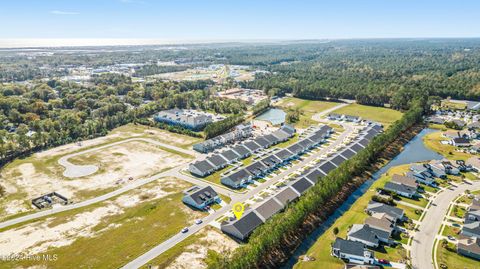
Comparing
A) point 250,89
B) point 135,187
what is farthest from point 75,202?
point 250,89

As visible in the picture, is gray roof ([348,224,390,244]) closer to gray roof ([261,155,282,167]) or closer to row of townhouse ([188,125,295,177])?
gray roof ([261,155,282,167])

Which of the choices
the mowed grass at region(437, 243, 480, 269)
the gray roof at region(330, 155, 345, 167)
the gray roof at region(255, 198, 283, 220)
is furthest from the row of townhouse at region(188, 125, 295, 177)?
the mowed grass at region(437, 243, 480, 269)

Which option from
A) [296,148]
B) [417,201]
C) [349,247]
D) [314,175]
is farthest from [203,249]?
[296,148]

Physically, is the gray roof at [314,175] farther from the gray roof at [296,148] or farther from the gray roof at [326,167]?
the gray roof at [296,148]

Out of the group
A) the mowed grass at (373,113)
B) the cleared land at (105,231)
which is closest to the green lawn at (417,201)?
the cleared land at (105,231)

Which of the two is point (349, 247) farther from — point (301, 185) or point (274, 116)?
point (274, 116)
